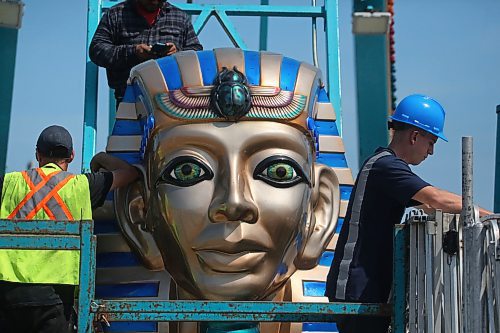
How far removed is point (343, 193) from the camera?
17.5 feet

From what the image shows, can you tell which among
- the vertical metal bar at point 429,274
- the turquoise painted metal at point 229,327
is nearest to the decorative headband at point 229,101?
the turquoise painted metal at point 229,327

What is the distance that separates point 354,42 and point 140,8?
7.18ft

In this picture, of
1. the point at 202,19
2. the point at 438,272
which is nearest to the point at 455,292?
the point at 438,272

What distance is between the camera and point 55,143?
4488 mm

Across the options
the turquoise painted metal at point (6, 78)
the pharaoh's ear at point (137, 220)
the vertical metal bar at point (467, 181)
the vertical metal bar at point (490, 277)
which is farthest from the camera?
the turquoise painted metal at point (6, 78)

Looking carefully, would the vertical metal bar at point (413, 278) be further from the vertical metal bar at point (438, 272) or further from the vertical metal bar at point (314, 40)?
the vertical metal bar at point (314, 40)

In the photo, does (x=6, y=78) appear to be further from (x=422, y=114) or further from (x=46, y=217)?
(x=422, y=114)

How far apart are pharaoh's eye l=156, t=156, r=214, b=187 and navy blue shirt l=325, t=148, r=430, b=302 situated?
0.82 metres

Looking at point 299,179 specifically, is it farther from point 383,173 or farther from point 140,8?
point 140,8

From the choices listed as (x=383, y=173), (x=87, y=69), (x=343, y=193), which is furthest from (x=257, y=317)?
(x=87, y=69)

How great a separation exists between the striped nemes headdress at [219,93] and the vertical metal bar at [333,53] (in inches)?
38.7

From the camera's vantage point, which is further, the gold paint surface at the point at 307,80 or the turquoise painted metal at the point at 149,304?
the gold paint surface at the point at 307,80

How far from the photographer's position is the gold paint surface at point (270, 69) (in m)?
5.02

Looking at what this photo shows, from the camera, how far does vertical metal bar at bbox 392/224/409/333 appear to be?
3.88 meters
